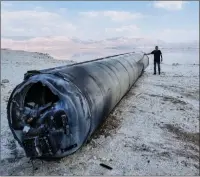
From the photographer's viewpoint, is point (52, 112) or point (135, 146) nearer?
point (52, 112)

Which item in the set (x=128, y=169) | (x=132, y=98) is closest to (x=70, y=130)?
(x=128, y=169)

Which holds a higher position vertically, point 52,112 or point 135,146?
point 52,112

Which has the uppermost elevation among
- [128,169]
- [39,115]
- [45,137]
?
[39,115]

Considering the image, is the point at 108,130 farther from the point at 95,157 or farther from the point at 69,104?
the point at 69,104

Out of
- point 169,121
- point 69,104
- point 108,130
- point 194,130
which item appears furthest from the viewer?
point 169,121

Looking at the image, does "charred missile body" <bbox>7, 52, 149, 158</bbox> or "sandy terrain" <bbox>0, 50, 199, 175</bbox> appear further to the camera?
"sandy terrain" <bbox>0, 50, 199, 175</bbox>

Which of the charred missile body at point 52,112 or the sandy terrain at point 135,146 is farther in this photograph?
the sandy terrain at point 135,146

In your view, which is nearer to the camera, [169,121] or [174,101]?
[169,121]

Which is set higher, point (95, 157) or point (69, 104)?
point (69, 104)

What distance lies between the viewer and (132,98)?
9656 millimetres

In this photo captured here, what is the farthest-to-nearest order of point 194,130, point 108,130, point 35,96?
point 194,130 < point 108,130 < point 35,96

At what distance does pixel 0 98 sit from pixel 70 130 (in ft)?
18.1

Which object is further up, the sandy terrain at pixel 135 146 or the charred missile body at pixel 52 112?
the charred missile body at pixel 52 112

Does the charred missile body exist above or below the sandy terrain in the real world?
above
